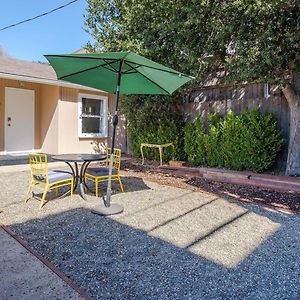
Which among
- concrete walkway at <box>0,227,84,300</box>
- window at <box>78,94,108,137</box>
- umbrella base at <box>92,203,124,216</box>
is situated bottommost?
concrete walkway at <box>0,227,84,300</box>

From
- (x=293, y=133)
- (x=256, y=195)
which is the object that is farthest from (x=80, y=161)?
(x=293, y=133)

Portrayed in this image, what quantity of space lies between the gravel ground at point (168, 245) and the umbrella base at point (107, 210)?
8 cm

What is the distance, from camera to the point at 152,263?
3.00 m

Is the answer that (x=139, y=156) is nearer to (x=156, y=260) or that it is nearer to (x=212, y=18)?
(x=212, y=18)

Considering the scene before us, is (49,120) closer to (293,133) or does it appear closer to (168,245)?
(293,133)

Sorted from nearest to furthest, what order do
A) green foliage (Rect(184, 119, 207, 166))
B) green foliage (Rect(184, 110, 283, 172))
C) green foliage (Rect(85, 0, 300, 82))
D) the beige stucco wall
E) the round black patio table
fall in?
the round black patio table < green foliage (Rect(85, 0, 300, 82)) < green foliage (Rect(184, 110, 283, 172)) < green foliage (Rect(184, 119, 207, 166)) < the beige stucco wall

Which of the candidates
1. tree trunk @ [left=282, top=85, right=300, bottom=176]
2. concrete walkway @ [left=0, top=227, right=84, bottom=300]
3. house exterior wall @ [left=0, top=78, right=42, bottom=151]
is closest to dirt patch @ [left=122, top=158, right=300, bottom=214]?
tree trunk @ [left=282, top=85, right=300, bottom=176]

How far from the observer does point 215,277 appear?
2.75 meters

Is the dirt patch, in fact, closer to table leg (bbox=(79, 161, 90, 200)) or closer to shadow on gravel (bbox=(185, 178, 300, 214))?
shadow on gravel (bbox=(185, 178, 300, 214))

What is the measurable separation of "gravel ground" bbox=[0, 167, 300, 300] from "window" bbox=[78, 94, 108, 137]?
5766 mm

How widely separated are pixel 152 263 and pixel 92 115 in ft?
29.2

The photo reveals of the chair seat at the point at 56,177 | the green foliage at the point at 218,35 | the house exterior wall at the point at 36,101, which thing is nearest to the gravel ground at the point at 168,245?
the chair seat at the point at 56,177

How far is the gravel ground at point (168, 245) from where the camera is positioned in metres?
2.59

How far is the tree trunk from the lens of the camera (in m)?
6.43
